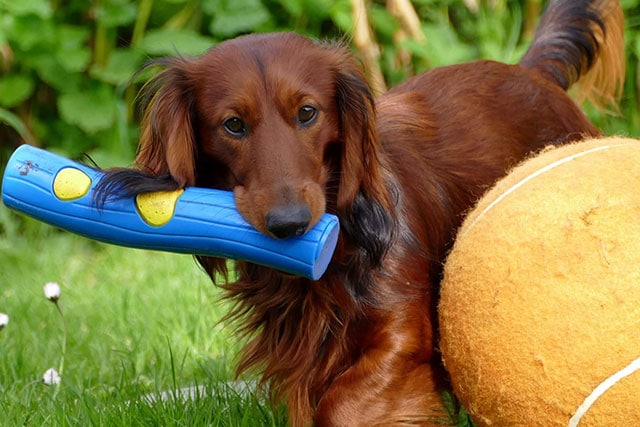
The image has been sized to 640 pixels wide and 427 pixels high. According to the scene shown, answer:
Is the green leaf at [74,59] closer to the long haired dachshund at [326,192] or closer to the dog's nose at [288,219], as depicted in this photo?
the long haired dachshund at [326,192]

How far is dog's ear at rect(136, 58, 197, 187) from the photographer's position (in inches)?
102

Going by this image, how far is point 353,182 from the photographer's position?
2.65 m

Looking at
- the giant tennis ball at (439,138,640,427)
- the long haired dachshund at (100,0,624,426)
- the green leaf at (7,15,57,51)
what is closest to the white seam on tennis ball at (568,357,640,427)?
the giant tennis ball at (439,138,640,427)

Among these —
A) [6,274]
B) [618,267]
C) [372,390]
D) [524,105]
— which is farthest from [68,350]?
[618,267]

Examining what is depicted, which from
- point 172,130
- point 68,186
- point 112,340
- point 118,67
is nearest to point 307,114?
point 172,130

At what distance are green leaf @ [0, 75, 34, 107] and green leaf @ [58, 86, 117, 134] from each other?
0.19 m

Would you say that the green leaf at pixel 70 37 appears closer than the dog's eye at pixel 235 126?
No

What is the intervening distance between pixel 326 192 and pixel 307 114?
24cm

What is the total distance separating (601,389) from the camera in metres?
2.32

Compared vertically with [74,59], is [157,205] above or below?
above

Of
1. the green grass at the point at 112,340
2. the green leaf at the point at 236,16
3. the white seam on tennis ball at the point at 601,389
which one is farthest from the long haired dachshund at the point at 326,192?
the green leaf at the point at 236,16

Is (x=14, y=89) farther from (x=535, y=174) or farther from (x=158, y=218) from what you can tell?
(x=535, y=174)

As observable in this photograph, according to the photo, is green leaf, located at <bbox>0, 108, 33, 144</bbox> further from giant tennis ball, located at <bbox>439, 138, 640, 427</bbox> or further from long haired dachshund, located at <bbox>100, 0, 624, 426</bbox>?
giant tennis ball, located at <bbox>439, 138, 640, 427</bbox>

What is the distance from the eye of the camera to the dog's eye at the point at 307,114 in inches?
99.0
